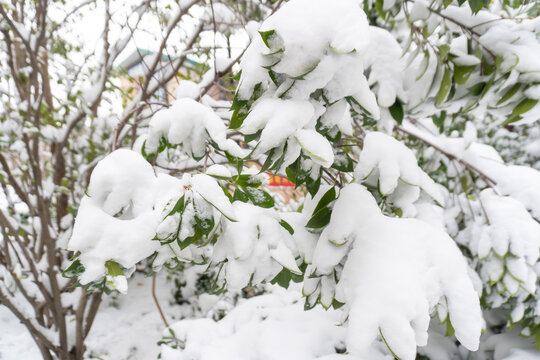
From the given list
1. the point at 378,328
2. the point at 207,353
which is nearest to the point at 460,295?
the point at 378,328

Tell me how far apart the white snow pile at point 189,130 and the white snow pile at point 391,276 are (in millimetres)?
315

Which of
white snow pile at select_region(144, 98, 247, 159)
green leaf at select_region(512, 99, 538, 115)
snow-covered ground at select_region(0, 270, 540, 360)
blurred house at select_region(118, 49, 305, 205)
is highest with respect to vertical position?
blurred house at select_region(118, 49, 305, 205)

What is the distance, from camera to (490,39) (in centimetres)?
109

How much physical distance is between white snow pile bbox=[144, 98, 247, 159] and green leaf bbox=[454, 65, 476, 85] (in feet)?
2.67

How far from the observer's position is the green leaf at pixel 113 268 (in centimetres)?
57

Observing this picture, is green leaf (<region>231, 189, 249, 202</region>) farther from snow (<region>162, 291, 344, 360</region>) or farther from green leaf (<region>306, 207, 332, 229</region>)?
snow (<region>162, 291, 344, 360</region>)

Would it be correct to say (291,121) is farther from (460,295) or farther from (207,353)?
(207,353)

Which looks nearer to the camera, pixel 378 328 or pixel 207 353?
pixel 378 328

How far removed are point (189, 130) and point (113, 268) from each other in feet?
1.16

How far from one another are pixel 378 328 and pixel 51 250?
189cm

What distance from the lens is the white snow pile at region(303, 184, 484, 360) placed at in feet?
1.78

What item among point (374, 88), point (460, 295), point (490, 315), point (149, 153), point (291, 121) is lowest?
point (490, 315)

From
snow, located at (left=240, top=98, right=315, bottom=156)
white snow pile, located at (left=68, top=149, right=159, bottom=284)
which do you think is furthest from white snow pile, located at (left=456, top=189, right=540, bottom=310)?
white snow pile, located at (left=68, top=149, right=159, bottom=284)

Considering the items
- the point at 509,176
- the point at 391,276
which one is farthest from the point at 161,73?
the point at 509,176
